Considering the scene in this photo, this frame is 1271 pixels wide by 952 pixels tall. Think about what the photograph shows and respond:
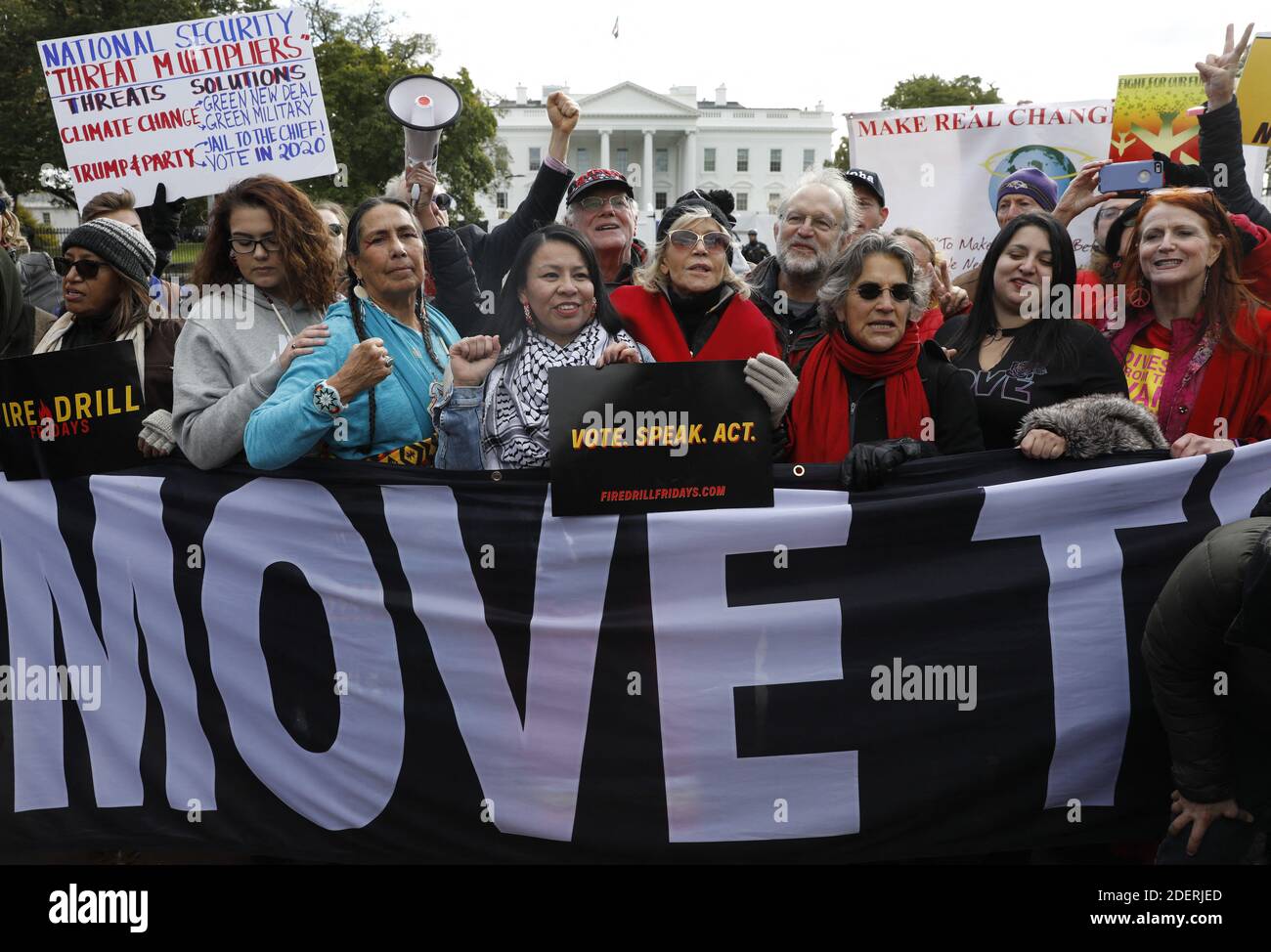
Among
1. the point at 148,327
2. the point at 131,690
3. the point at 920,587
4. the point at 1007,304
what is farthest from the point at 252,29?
the point at 920,587

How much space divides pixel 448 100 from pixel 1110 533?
3046 mm

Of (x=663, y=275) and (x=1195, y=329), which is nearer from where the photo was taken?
(x=1195, y=329)

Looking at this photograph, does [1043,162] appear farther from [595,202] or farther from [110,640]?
[110,640]

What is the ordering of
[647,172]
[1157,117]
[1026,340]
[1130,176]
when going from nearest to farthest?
1. [1026,340]
2. [1130,176]
3. [1157,117]
4. [647,172]

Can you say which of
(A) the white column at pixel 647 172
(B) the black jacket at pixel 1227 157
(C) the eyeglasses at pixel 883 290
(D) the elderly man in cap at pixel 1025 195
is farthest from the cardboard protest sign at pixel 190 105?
(A) the white column at pixel 647 172

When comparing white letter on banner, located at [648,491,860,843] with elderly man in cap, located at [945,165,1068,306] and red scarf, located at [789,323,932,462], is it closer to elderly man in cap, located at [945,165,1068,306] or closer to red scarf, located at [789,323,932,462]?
red scarf, located at [789,323,932,462]

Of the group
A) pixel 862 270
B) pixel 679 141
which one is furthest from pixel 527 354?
pixel 679 141

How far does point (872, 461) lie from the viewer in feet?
9.62

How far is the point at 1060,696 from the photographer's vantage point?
2.93m

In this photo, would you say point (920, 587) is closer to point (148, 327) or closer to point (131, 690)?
point (131, 690)

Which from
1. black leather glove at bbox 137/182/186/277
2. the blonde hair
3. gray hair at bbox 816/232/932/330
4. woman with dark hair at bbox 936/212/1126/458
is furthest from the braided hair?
black leather glove at bbox 137/182/186/277

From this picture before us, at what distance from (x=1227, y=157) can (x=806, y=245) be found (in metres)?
1.80

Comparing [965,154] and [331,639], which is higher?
[965,154]

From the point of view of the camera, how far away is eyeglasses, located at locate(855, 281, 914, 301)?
10.5 feet
